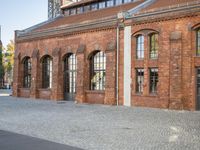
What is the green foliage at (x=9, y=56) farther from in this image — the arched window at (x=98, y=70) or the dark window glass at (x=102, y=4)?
the arched window at (x=98, y=70)

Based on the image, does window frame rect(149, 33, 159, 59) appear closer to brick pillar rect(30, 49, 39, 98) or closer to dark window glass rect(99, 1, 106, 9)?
brick pillar rect(30, 49, 39, 98)

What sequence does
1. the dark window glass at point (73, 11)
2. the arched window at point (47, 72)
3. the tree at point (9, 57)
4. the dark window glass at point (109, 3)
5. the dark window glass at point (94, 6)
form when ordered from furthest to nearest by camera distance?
the tree at point (9, 57) → the dark window glass at point (73, 11) → the dark window glass at point (94, 6) → the dark window glass at point (109, 3) → the arched window at point (47, 72)

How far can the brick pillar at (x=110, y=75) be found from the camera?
83.6ft

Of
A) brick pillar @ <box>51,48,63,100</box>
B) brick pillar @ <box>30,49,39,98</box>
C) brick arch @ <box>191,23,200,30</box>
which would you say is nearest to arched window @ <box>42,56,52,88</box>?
brick pillar @ <box>30,49,39,98</box>

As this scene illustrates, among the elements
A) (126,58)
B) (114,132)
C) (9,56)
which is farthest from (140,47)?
(9,56)

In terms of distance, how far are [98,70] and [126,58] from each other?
11.0ft

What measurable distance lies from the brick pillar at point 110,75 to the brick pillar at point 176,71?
16.0 ft

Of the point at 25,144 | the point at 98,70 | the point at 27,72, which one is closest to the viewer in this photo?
the point at 25,144

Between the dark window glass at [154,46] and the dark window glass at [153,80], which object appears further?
the dark window glass at [154,46]

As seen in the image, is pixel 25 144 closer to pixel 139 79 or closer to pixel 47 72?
pixel 139 79

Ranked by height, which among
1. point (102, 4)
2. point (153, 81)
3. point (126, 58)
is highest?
point (102, 4)

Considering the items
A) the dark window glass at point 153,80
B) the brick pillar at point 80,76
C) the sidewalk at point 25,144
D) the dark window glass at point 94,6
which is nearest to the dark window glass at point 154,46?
the dark window glass at point 153,80

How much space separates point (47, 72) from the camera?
33094 mm

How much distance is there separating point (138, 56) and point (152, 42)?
1.46 metres
